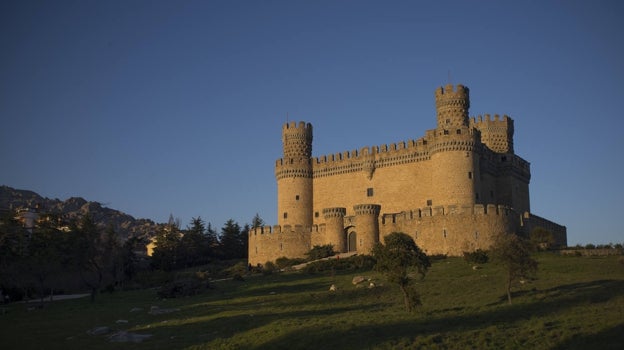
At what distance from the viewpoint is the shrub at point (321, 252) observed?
2119 inches

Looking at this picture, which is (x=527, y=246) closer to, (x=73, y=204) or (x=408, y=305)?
(x=408, y=305)

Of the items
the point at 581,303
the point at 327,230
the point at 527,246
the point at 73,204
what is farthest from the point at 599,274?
the point at 73,204

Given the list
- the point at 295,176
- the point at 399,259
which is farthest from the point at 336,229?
the point at 399,259

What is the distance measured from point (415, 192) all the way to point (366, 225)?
311 inches

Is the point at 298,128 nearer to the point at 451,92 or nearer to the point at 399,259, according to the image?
the point at 451,92

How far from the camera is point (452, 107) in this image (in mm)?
59000

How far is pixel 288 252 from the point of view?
5731 cm

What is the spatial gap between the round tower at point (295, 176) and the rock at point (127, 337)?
36155mm

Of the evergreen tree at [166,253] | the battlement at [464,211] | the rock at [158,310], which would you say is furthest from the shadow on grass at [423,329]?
the evergreen tree at [166,253]

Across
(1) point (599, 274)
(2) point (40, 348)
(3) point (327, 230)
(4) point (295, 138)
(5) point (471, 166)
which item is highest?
(4) point (295, 138)

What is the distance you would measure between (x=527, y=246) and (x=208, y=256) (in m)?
47.7

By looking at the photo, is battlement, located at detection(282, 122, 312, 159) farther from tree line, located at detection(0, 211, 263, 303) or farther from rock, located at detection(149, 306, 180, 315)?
rock, located at detection(149, 306, 180, 315)

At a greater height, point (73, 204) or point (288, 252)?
point (73, 204)

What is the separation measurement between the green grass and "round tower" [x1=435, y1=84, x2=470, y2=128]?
60.8ft
